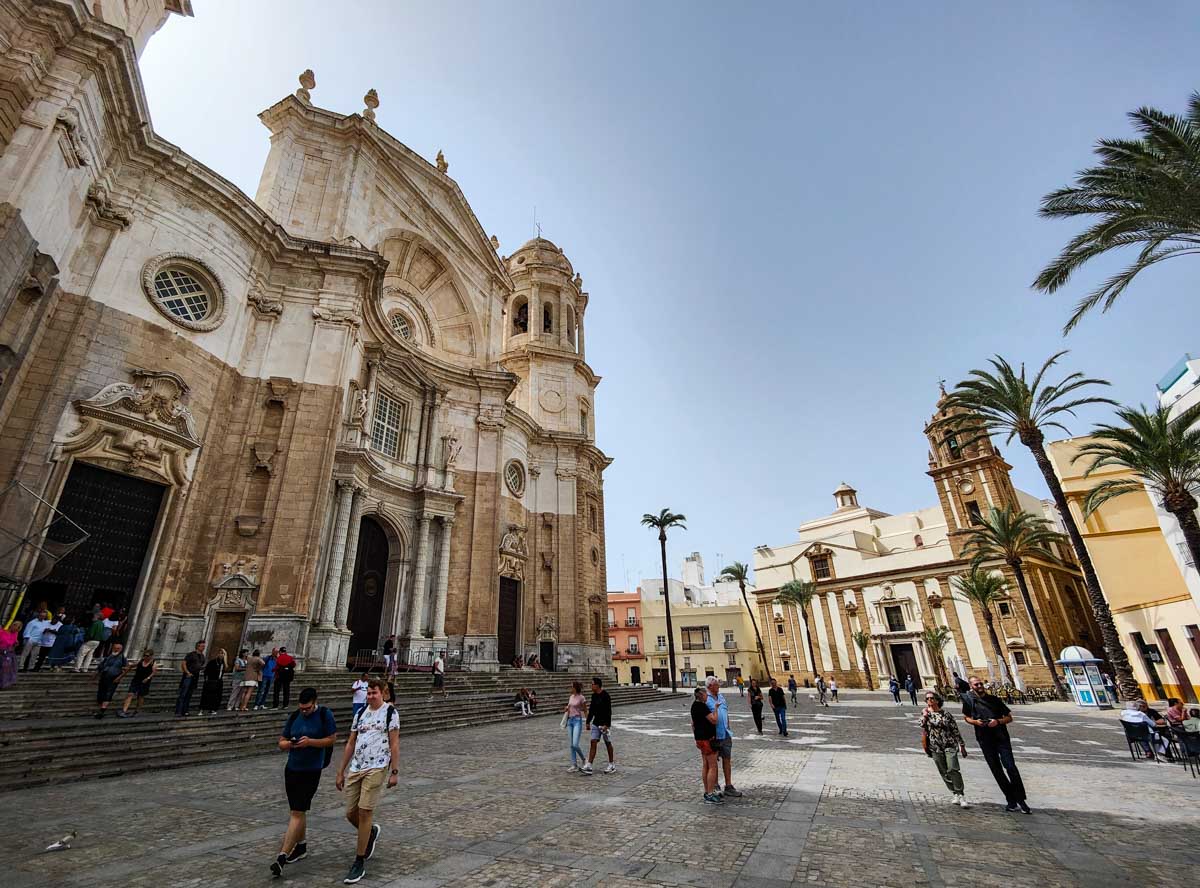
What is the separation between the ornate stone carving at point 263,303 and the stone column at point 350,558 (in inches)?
255

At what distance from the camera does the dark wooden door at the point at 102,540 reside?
1316 cm

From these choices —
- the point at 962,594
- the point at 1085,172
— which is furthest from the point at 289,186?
the point at 962,594

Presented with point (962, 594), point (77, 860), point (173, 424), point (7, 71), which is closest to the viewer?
point (77, 860)

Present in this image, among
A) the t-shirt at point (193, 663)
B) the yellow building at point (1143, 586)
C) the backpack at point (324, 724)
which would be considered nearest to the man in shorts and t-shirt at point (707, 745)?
the backpack at point (324, 724)

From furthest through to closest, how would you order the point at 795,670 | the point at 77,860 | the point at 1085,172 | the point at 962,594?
the point at 795,670 → the point at 962,594 → the point at 1085,172 → the point at 77,860

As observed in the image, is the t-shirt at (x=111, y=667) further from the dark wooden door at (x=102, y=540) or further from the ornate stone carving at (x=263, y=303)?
the ornate stone carving at (x=263, y=303)

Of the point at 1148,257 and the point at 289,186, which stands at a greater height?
the point at 289,186

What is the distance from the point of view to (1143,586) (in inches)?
1077

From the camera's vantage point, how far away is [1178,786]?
7.52 metres

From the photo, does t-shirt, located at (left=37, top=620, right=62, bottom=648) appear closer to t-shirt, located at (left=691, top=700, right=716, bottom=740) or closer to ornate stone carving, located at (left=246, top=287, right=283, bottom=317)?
ornate stone carving, located at (left=246, top=287, right=283, bottom=317)

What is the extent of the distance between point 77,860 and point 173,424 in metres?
13.3

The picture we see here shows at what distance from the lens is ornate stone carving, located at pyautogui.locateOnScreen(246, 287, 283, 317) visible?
18281 millimetres

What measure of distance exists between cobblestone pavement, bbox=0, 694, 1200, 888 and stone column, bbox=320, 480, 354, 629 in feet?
28.9

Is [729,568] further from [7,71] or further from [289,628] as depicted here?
[7,71]
